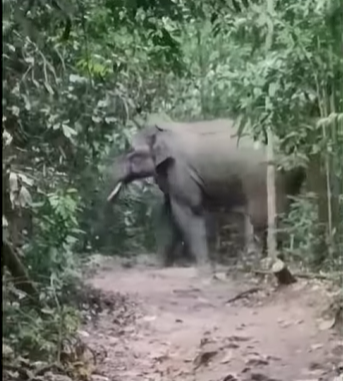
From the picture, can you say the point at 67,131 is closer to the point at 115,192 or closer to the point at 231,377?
the point at 115,192

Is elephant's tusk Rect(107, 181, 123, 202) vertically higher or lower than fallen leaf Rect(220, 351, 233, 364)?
higher

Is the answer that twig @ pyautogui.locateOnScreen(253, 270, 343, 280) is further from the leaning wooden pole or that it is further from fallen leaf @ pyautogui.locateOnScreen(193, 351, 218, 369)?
fallen leaf @ pyautogui.locateOnScreen(193, 351, 218, 369)

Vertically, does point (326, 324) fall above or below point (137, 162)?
below

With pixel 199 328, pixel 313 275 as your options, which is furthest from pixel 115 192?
pixel 313 275

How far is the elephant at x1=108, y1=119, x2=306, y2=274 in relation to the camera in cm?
119

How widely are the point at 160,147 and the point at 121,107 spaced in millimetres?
92

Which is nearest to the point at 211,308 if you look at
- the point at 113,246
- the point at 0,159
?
the point at 113,246

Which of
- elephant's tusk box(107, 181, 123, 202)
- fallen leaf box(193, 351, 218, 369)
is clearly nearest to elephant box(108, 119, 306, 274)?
elephant's tusk box(107, 181, 123, 202)

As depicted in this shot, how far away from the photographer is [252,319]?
1192 millimetres

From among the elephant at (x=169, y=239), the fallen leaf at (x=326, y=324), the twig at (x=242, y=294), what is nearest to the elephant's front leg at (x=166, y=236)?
the elephant at (x=169, y=239)

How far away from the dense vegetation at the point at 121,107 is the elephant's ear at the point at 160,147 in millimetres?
37

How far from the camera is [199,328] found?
3.84ft

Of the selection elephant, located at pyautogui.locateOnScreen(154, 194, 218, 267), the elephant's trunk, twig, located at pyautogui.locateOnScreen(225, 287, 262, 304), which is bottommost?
twig, located at pyautogui.locateOnScreen(225, 287, 262, 304)

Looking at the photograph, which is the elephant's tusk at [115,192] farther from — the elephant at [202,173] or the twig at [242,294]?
the twig at [242,294]
